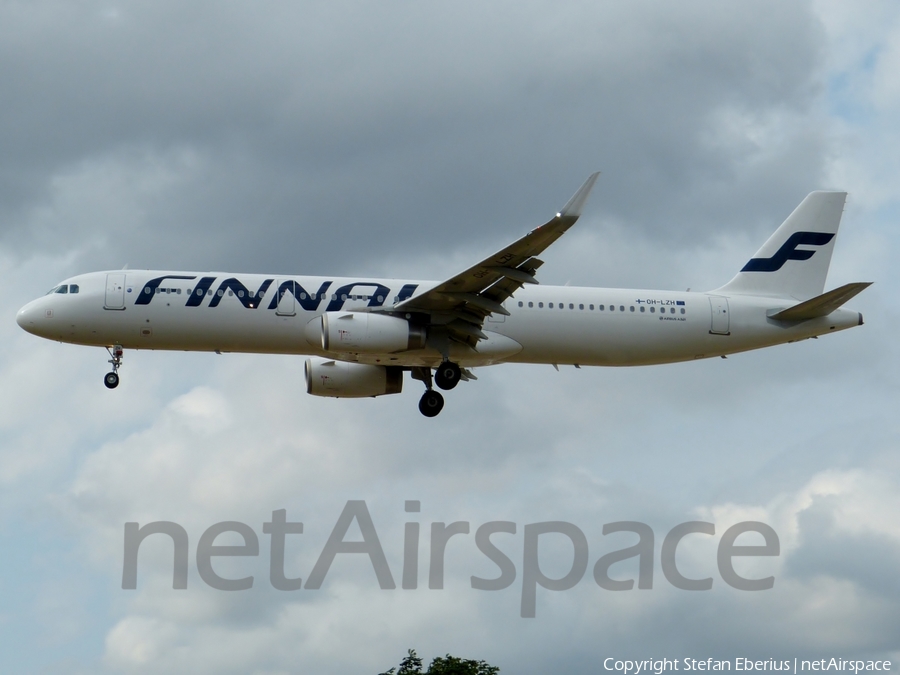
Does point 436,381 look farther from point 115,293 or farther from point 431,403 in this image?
point 115,293

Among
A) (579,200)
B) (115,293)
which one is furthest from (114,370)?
(579,200)

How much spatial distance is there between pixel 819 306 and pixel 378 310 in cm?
1671

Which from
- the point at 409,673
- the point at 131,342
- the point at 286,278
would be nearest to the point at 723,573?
the point at 409,673

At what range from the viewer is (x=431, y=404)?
50469 millimetres

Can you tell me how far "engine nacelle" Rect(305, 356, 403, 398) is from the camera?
173ft

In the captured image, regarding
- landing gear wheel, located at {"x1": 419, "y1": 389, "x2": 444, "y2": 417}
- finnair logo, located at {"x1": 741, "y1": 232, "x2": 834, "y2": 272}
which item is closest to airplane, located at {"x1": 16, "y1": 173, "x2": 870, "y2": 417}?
landing gear wheel, located at {"x1": 419, "y1": 389, "x2": 444, "y2": 417}

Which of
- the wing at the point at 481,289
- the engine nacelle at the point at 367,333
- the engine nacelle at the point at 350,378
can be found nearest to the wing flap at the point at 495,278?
the wing at the point at 481,289

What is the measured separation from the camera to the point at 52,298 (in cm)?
4844

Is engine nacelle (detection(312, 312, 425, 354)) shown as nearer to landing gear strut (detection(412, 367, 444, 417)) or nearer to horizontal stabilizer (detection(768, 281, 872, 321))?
landing gear strut (detection(412, 367, 444, 417))

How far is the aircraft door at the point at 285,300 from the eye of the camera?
47438 millimetres

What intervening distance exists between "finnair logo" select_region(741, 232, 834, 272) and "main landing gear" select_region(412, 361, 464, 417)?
13033mm

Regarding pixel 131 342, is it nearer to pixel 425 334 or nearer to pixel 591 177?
pixel 425 334

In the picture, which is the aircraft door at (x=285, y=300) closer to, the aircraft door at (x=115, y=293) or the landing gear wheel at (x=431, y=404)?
the aircraft door at (x=115, y=293)

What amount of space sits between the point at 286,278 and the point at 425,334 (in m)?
5.49
